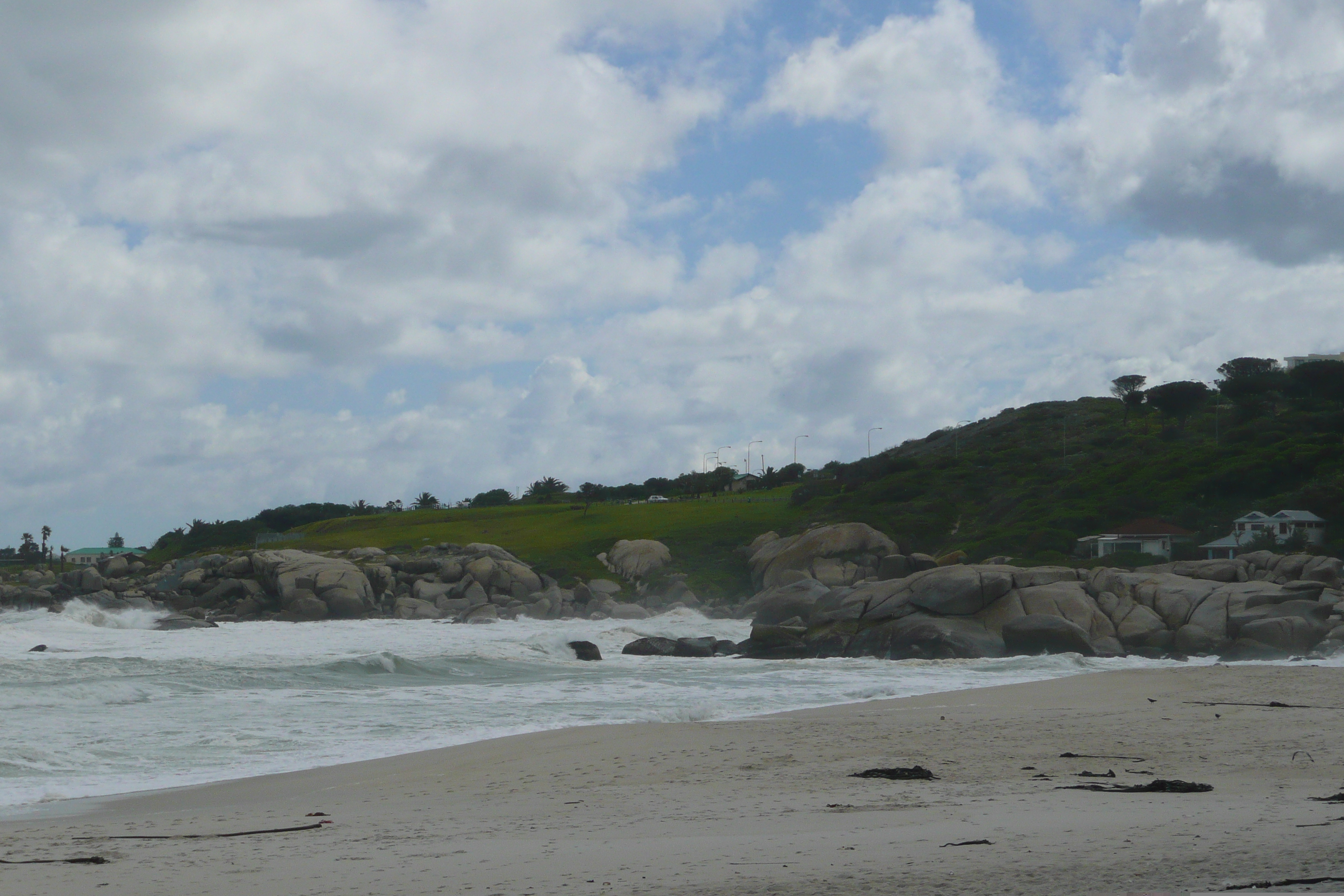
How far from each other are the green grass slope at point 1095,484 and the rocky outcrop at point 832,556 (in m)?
6.80

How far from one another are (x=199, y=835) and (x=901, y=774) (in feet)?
22.9

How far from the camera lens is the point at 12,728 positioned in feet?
57.2

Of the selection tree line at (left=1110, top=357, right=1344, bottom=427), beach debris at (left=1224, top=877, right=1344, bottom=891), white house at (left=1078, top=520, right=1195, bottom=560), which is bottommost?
beach debris at (left=1224, top=877, right=1344, bottom=891)

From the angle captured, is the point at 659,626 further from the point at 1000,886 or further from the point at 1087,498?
the point at 1000,886

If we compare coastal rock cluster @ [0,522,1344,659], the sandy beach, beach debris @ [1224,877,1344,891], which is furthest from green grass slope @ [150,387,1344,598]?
beach debris @ [1224,877,1344,891]

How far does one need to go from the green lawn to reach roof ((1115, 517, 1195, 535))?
2335 cm

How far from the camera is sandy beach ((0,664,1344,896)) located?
6164 mm

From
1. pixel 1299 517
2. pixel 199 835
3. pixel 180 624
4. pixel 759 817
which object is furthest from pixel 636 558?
pixel 759 817

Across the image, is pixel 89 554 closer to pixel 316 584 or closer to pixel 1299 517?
pixel 316 584

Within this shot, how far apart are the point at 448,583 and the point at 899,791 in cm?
5726

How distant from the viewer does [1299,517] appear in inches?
2306

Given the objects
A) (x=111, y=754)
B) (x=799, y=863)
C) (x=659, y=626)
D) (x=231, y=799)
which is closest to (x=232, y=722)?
(x=111, y=754)

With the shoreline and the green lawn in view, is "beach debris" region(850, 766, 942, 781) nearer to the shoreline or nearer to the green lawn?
the shoreline

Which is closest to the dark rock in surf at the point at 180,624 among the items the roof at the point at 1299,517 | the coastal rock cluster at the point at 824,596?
the coastal rock cluster at the point at 824,596
